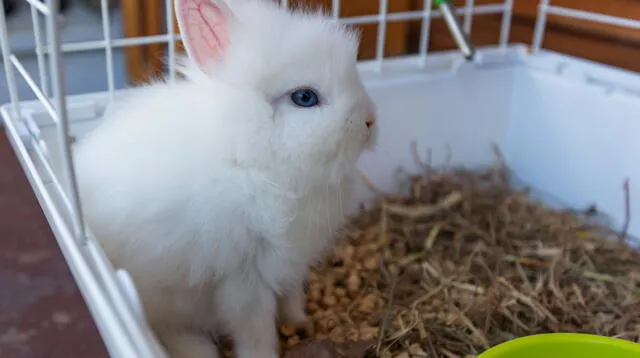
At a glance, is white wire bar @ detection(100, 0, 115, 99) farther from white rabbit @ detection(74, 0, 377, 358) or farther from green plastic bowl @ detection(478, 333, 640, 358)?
green plastic bowl @ detection(478, 333, 640, 358)

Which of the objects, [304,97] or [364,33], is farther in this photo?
[364,33]

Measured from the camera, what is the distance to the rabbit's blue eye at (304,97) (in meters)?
0.96

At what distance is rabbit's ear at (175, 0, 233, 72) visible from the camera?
920 mm

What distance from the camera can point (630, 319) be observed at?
47.8 inches

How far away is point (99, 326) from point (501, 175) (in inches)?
48.9

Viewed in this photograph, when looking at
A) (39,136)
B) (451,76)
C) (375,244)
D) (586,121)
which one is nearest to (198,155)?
(39,136)

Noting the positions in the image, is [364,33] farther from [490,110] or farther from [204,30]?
[204,30]

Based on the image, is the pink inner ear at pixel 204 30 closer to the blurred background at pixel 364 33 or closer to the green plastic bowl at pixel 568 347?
the blurred background at pixel 364 33

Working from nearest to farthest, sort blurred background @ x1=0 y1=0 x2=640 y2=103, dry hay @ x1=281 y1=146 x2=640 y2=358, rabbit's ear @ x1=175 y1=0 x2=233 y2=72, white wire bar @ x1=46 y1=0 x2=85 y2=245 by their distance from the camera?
white wire bar @ x1=46 y1=0 x2=85 y2=245, rabbit's ear @ x1=175 y1=0 x2=233 y2=72, dry hay @ x1=281 y1=146 x2=640 y2=358, blurred background @ x1=0 y1=0 x2=640 y2=103

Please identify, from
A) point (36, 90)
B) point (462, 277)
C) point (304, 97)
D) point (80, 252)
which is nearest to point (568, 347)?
point (462, 277)

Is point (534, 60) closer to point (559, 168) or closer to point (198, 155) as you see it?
point (559, 168)

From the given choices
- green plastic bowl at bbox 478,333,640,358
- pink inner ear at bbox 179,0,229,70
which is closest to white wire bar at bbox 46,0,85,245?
pink inner ear at bbox 179,0,229,70

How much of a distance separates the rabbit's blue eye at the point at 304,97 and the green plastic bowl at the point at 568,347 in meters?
0.41

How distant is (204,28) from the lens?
95 cm
